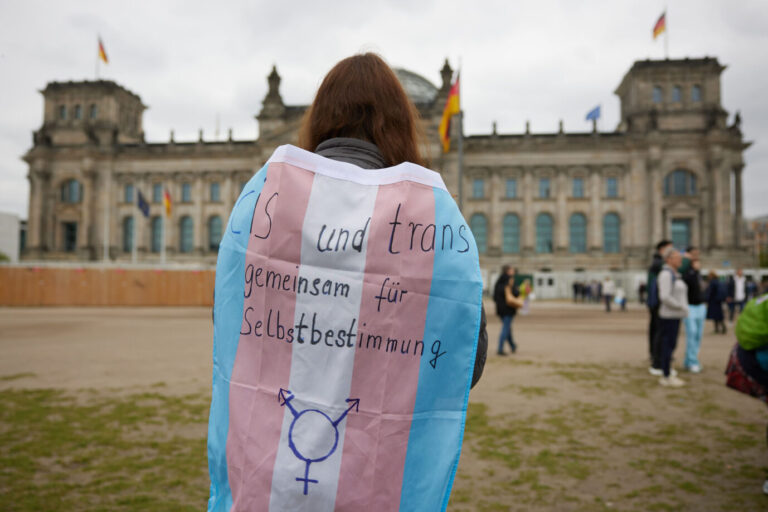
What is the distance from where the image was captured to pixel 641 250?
162 ft

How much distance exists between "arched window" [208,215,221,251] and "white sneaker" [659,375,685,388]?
5168 centimetres

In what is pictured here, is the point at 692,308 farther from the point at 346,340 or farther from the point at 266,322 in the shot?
the point at 266,322

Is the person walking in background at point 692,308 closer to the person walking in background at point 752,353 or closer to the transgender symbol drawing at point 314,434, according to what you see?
the person walking in background at point 752,353

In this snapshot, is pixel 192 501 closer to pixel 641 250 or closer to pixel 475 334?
pixel 475 334

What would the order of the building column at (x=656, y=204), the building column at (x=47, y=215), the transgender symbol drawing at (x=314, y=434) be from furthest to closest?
1. the building column at (x=47, y=215)
2. the building column at (x=656, y=204)
3. the transgender symbol drawing at (x=314, y=434)

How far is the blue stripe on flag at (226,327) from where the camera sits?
173cm

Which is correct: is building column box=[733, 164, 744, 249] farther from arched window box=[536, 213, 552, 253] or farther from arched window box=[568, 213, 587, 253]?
arched window box=[536, 213, 552, 253]

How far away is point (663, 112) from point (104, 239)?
58296mm

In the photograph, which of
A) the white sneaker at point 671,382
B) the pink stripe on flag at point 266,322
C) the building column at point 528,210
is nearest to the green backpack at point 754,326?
the pink stripe on flag at point 266,322

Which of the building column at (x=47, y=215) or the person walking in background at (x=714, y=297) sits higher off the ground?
the building column at (x=47, y=215)

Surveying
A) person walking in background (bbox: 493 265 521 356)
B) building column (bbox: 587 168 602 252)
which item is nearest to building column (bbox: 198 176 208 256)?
building column (bbox: 587 168 602 252)

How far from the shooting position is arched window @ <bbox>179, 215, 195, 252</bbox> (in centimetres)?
5575

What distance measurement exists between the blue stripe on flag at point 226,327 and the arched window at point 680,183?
5595 cm

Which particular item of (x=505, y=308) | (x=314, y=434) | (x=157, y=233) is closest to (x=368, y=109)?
(x=314, y=434)
